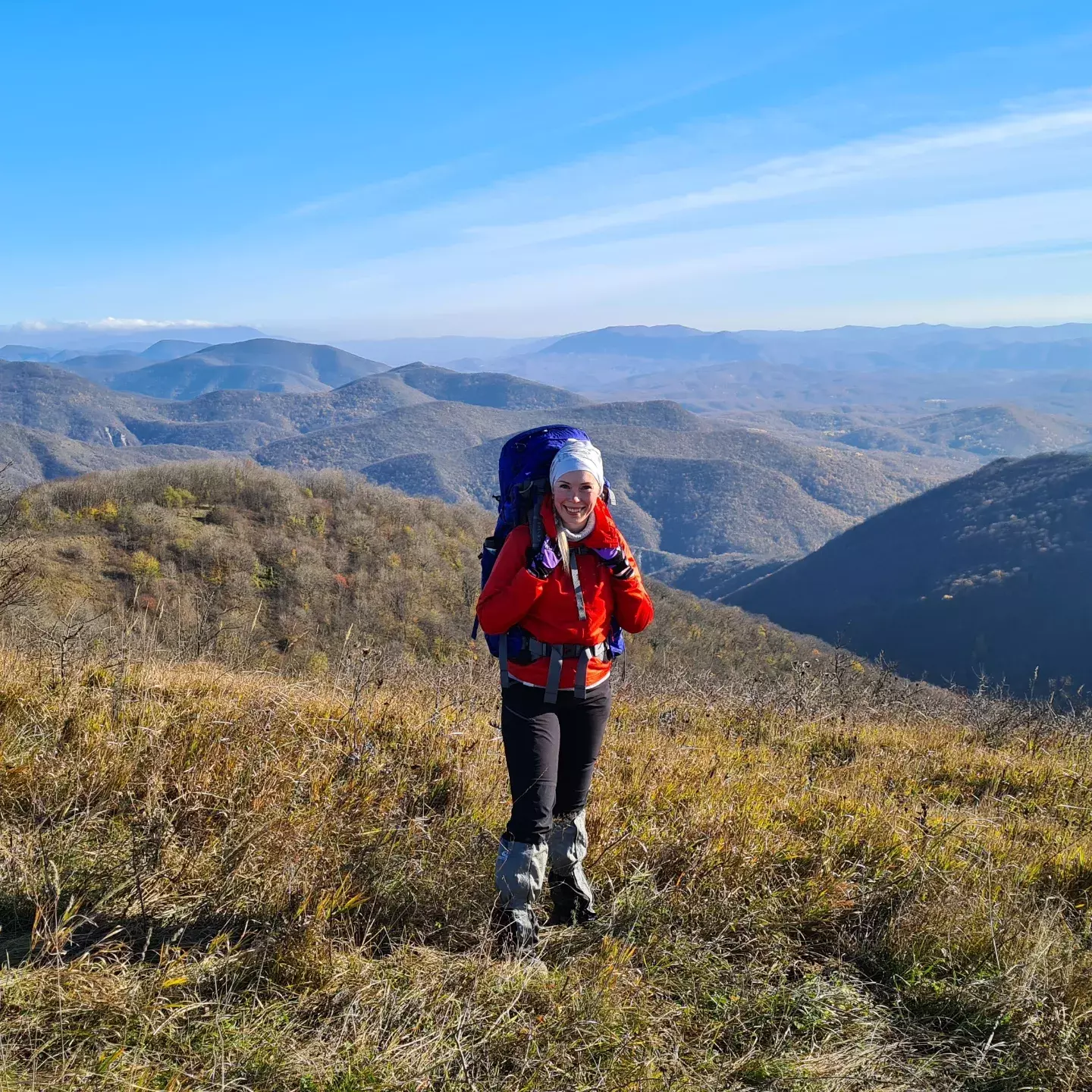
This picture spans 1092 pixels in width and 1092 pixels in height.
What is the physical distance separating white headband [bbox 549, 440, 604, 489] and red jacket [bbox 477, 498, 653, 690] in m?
0.10

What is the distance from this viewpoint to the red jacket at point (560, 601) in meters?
2.10

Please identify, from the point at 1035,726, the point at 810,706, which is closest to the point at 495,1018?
the point at 810,706

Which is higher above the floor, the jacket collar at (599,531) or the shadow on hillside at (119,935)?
the jacket collar at (599,531)

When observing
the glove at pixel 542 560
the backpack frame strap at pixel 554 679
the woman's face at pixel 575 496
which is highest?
the woman's face at pixel 575 496

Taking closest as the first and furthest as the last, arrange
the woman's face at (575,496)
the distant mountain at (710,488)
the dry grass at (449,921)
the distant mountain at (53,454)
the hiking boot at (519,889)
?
1. the dry grass at (449,921)
2. the hiking boot at (519,889)
3. the woman's face at (575,496)
4. the distant mountain at (53,454)
5. the distant mountain at (710,488)

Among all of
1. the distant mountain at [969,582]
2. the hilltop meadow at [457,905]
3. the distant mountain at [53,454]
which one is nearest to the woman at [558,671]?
the hilltop meadow at [457,905]

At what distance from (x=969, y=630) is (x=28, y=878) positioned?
91.3 metres

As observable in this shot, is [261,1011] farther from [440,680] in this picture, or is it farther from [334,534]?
[334,534]

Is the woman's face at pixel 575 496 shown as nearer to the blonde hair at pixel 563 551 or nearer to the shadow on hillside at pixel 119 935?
the blonde hair at pixel 563 551

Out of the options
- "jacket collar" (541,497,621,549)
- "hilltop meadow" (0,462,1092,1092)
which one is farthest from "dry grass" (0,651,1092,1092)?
"jacket collar" (541,497,621,549)

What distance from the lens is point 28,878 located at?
1.97 meters

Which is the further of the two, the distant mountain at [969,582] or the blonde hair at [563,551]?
the distant mountain at [969,582]

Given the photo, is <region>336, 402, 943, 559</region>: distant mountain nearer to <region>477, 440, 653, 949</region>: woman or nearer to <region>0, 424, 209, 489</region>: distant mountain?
<region>0, 424, 209, 489</region>: distant mountain

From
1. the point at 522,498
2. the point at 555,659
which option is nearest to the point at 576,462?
the point at 522,498
